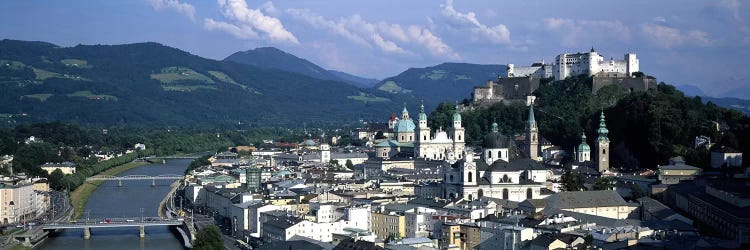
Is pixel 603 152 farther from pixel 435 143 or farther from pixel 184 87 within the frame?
pixel 184 87

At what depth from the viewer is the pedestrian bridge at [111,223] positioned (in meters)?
37.1

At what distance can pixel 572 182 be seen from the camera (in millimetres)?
38625

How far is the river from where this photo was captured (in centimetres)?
3541

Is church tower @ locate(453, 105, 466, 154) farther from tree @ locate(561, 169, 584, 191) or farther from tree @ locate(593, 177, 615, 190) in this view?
tree @ locate(593, 177, 615, 190)

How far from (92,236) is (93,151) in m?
43.2

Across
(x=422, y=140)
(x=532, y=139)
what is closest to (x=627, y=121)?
(x=532, y=139)

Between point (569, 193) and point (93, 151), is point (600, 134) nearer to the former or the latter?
point (569, 193)

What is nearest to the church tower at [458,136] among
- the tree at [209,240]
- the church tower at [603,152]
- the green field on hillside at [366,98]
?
the church tower at [603,152]

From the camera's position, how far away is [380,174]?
47.4m

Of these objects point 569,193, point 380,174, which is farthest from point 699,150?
point 380,174

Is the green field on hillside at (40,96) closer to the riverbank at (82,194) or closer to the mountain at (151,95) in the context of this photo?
the mountain at (151,95)

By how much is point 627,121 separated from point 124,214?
18630 millimetres

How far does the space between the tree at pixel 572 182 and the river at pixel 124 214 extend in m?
12.2

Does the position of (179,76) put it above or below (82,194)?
above
